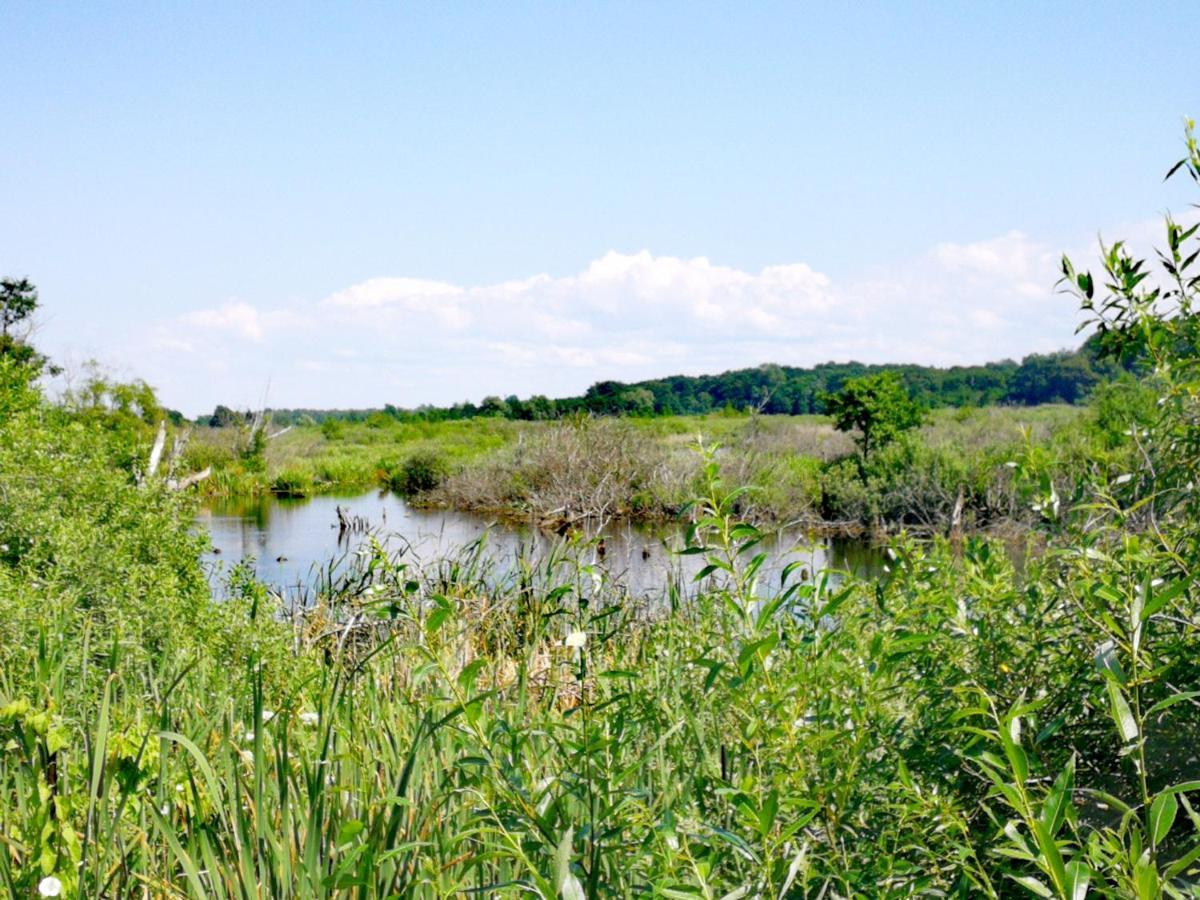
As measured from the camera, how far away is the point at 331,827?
198 centimetres

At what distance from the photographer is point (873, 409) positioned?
24.8m

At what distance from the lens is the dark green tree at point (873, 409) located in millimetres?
24862

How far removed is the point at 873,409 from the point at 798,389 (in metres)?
27.6

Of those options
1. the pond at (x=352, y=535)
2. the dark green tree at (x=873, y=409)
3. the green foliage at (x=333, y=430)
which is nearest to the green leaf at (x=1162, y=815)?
the pond at (x=352, y=535)

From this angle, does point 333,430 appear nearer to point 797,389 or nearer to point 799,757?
point 797,389

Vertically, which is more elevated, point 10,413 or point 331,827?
point 10,413

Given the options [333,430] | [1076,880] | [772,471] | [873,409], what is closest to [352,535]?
[772,471]

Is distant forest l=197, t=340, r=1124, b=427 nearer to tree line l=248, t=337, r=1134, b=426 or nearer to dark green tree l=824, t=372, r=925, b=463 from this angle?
tree line l=248, t=337, r=1134, b=426

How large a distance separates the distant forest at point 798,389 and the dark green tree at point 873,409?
11.1 meters

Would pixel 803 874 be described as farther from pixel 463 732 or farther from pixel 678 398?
pixel 678 398

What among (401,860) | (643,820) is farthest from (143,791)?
(643,820)

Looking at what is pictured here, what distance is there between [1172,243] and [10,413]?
947 cm

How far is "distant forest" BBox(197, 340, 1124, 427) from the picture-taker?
40219 millimetres

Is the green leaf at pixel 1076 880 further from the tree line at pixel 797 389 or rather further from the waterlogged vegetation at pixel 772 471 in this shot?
the tree line at pixel 797 389
